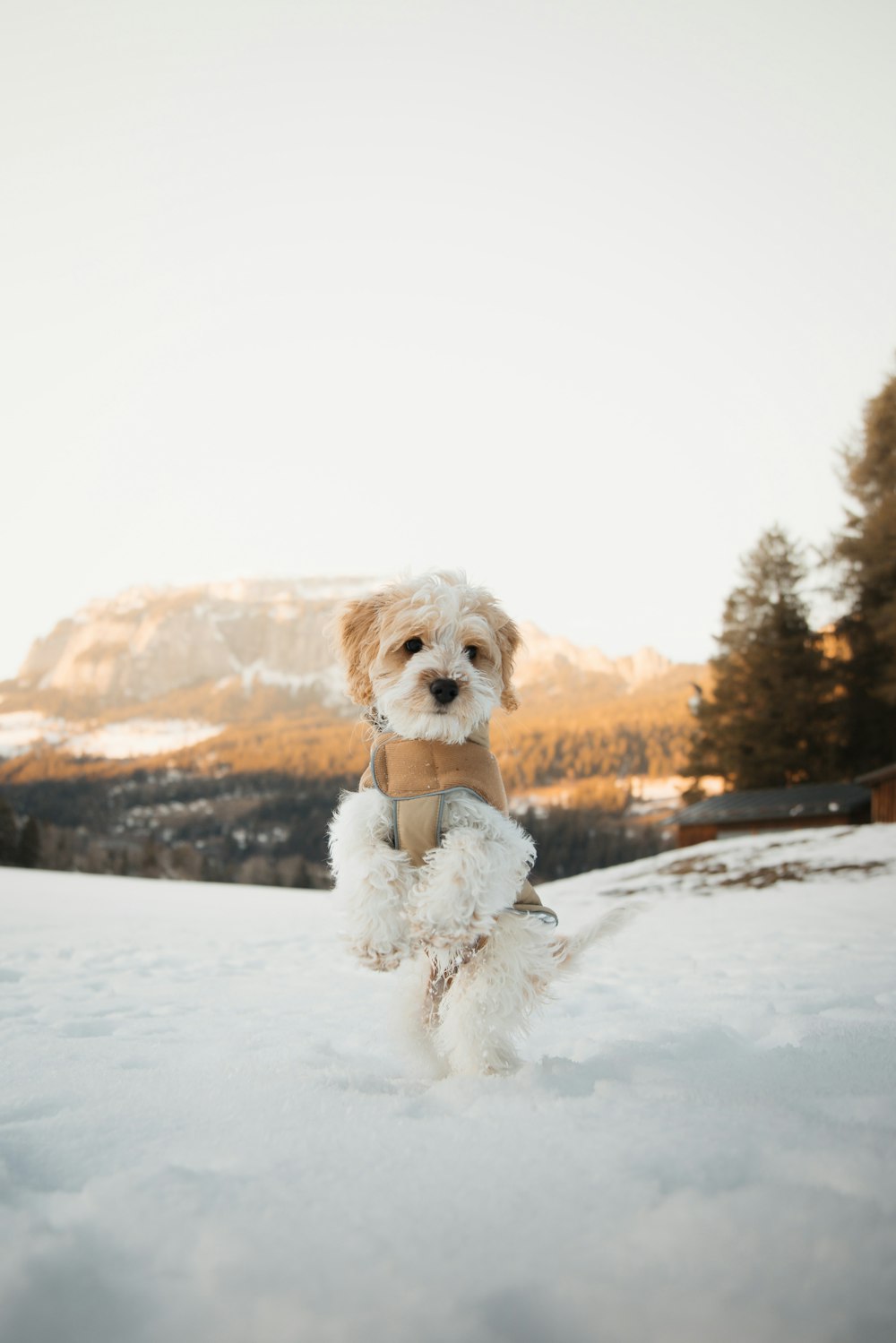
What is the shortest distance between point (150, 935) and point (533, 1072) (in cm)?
671

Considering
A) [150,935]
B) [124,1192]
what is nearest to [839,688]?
[150,935]

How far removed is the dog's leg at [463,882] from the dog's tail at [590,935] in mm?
490

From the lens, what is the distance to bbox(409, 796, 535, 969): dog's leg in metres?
2.87

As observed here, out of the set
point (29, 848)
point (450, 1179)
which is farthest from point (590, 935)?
point (29, 848)

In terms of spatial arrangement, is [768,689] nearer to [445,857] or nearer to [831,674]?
[831,674]

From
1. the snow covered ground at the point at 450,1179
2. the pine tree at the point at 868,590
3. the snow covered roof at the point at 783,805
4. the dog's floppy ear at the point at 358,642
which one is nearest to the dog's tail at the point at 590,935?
the snow covered ground at the point at 450,1179

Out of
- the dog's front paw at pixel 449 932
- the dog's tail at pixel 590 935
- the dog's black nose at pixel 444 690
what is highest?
the dog's black nose at pixel 444 690

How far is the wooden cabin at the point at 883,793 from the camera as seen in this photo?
17.4m

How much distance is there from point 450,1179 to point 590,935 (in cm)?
159

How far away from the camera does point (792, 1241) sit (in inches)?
64.1

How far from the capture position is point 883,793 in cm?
1803

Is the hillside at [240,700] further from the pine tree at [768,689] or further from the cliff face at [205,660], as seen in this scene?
the pine tree at [768,689]

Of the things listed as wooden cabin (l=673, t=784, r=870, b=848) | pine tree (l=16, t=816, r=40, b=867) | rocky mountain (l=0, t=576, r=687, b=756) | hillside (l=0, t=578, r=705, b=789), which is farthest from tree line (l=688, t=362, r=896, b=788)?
rocky mountain (l=0, t=576, r=687, b=756)

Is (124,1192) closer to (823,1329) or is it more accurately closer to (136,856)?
(823,1329)
